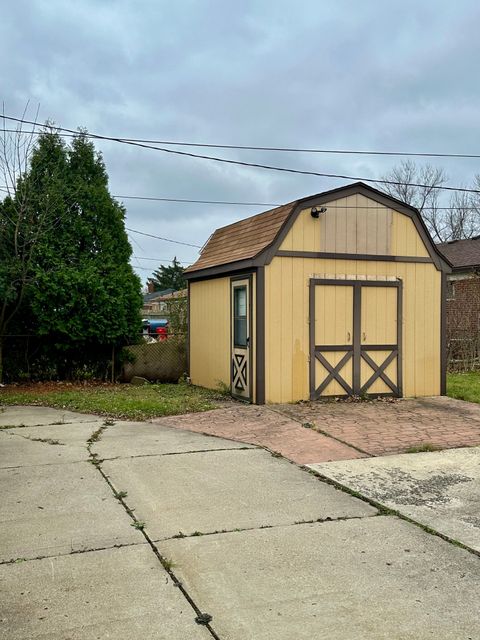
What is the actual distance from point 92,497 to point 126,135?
8741mm

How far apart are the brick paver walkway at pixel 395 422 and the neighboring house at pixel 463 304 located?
579 cm

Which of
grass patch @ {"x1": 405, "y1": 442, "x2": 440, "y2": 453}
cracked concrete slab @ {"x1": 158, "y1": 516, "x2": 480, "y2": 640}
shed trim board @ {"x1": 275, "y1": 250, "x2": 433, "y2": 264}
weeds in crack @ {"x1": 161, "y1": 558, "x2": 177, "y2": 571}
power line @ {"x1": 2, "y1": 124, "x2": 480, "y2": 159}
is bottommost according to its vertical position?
cracked concrete slab @ {"x1": 158, "y1": 516, "x2": 480, "y2": 640}

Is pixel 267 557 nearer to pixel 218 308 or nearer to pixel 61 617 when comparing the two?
pixel 61 617

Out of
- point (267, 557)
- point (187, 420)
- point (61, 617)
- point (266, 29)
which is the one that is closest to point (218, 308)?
point (187, 420)

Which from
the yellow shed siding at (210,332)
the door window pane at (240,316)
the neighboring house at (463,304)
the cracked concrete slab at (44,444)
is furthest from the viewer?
the neighboring house at (463,304)

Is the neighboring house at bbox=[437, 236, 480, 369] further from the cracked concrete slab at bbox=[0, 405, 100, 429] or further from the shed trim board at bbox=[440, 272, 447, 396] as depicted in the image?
the cracked concrete slab at bbox=[0, 405, 100, 429]

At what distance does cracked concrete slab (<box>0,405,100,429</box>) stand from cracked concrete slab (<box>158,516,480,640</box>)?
4.68 m

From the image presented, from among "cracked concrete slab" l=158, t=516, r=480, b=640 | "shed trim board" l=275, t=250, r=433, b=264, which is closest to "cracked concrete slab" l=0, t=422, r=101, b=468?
"cracked concrete slab" l=158, t=516, r=480, b=640

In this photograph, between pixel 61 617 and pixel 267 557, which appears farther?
pixel 267 557

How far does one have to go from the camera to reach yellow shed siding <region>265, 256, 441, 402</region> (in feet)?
30.0

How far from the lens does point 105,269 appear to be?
11617mm

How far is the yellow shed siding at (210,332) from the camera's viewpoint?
10273mm

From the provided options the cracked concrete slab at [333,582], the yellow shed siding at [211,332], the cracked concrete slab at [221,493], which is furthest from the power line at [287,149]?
the cracked concrete slab at [333,582]

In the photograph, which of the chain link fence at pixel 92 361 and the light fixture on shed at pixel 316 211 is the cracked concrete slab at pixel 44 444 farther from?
the light fixture on shed at pixel 316 211
